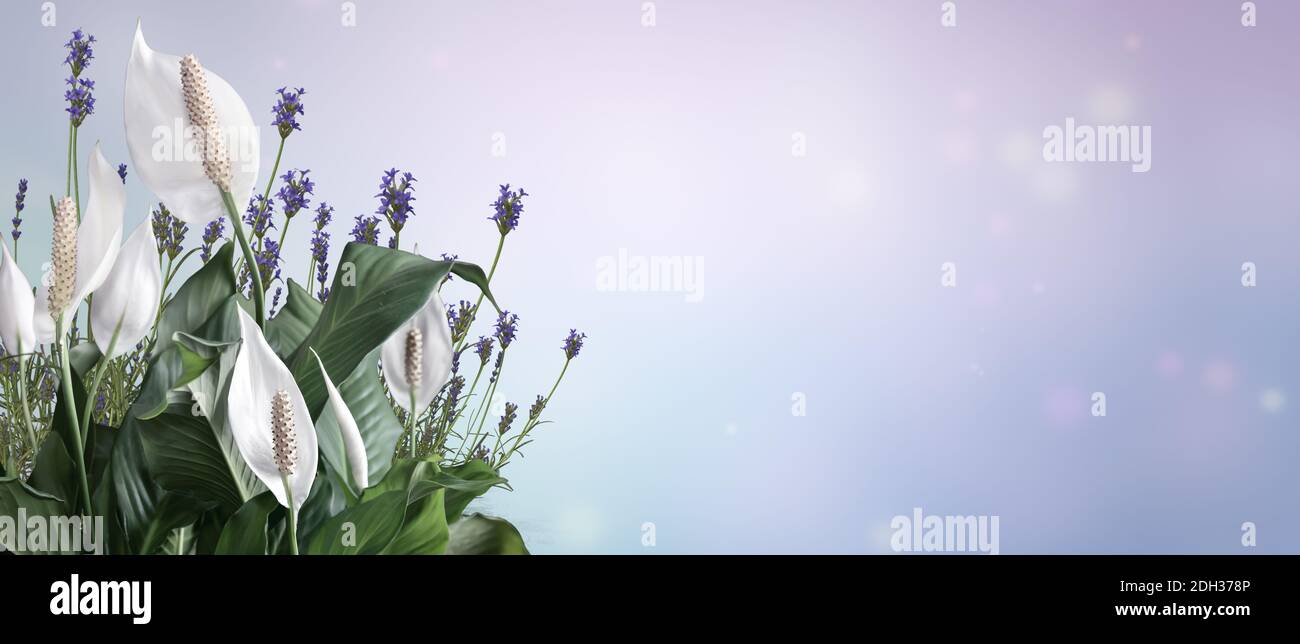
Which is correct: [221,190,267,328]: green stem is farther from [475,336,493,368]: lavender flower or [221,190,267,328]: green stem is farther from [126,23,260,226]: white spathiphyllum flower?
[475,336,493,368]: lavender flower

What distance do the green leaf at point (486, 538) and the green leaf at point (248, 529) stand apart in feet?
0.43

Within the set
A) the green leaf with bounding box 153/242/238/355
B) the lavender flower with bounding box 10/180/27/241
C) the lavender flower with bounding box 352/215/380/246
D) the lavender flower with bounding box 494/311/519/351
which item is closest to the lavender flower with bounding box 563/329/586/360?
the lavender flower with bounding box 494/311/519/351

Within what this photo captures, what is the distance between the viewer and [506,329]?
0.91m

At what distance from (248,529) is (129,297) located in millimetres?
142

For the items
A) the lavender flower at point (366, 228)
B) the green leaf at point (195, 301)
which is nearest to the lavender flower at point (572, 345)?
the lavender flower at point (366, 228)

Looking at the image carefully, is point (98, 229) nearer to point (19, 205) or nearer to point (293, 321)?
point (293, 321)

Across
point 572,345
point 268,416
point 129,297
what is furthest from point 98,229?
point 572,345

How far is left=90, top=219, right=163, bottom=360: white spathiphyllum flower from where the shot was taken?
467 mm

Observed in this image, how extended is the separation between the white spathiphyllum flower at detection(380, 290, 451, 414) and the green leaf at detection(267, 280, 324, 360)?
0.20 ft

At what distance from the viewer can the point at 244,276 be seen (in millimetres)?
886

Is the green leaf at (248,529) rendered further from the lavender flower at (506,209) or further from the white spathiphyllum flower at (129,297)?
the lavender flower at (506,209)

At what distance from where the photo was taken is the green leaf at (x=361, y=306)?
1.45 ft
